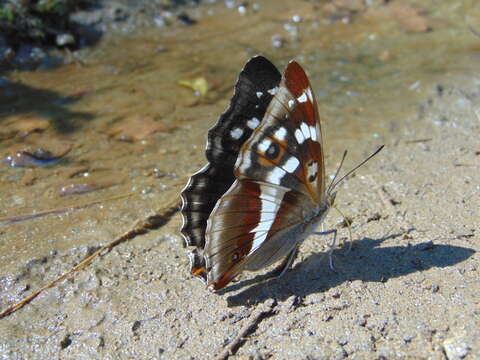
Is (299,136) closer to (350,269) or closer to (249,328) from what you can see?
(350,269)

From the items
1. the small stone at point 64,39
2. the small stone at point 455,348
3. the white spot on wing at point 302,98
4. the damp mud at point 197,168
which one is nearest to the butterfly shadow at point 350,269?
the damp mud at point 197,168

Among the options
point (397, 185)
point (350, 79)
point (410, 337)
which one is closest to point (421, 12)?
point (350, 79)

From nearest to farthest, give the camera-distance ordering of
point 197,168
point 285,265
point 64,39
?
point 285,265, point 197,168, point 64,39

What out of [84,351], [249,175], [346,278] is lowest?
[84,351]

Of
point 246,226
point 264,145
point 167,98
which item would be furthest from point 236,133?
point 167,98

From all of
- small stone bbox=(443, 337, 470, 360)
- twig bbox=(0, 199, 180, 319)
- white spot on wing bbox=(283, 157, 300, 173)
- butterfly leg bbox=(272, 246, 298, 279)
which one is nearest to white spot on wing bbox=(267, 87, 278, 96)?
white spot on wing bbox=(283, 157, 300, 173)

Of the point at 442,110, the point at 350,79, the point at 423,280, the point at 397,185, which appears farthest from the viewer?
the point at 350,79

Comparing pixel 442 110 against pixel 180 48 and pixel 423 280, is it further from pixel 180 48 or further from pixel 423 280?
pixel 180 48

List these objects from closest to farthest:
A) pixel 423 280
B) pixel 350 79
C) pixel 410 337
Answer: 1. pixel 410 337
2. pixel 423 280
3. pixel 350 79
